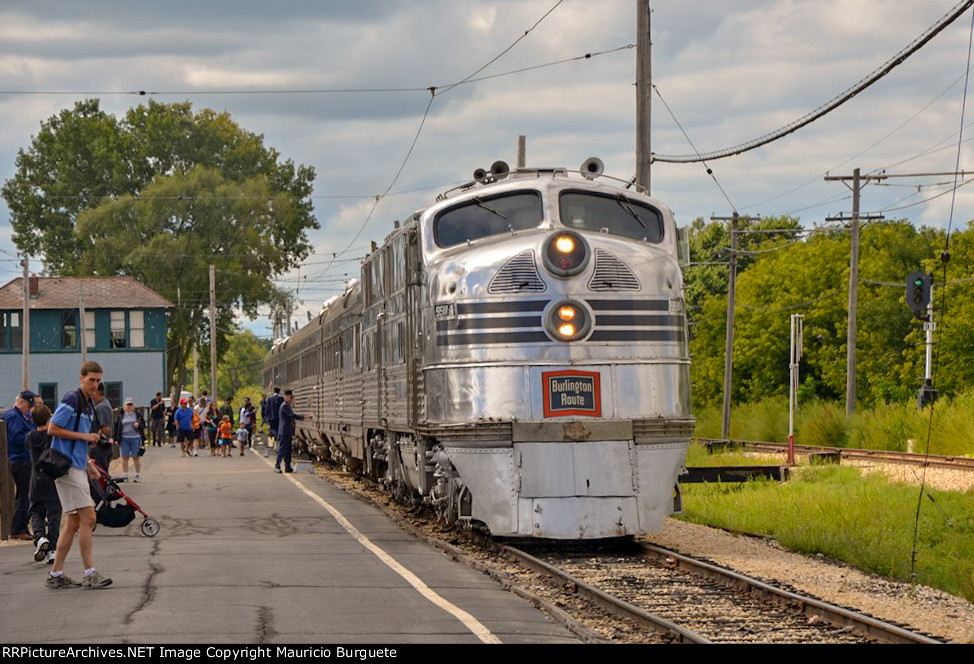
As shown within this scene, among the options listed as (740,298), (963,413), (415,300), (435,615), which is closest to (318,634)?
(435,615)

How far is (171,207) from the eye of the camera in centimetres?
7162

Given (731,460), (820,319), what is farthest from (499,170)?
(820,319)

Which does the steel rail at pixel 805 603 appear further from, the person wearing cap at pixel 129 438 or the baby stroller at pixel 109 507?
the person wearing cap at pixel 129 438

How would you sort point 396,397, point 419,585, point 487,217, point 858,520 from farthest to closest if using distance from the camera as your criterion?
point 858,520 < point 396,397 < point 487,217 < point 419,585

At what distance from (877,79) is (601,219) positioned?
5.41 meters

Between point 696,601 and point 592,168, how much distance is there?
5.94 metres

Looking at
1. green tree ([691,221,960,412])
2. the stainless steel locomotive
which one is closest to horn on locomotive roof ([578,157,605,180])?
the stainless steel locomotive

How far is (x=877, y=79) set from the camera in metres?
18.6

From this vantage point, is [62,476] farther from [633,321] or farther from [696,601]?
[633,321]

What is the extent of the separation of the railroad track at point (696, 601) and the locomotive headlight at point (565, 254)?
2.87m

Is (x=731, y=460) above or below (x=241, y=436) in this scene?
below

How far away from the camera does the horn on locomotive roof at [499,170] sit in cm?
1614

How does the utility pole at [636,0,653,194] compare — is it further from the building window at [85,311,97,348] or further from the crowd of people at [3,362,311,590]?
the building window at [85,311,97,348]

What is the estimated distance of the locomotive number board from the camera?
46.8 ft
